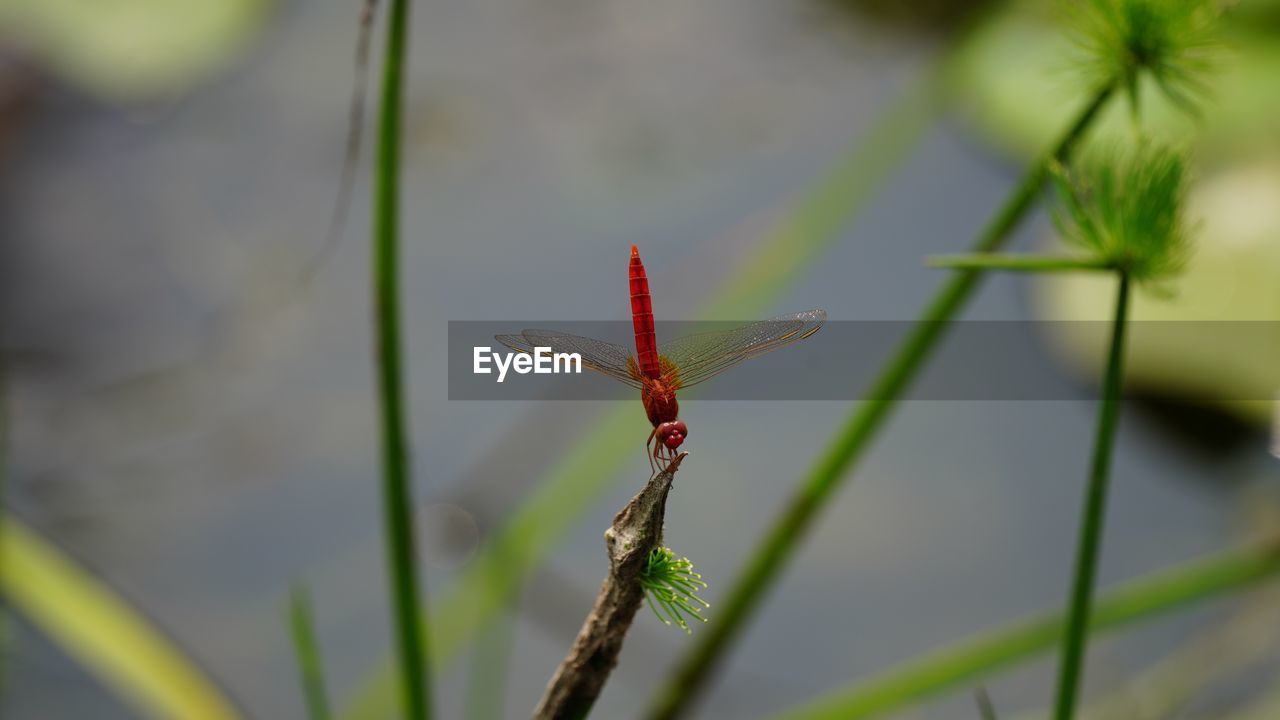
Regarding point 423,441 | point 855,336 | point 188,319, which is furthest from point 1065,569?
point 188,319

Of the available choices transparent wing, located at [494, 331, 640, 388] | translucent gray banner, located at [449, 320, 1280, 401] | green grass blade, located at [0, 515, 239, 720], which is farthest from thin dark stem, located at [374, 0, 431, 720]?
translucent gray banner, located at [449, 320, 1280, 401]

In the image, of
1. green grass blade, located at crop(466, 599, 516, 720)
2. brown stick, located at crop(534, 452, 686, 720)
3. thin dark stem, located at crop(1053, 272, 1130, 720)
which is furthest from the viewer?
green grass blade, located at crop(466, 599, 516, 720)

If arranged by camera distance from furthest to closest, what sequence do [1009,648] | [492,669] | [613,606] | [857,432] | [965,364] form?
[965,364], [492,669], [1009,648], [857,432], [613,606]

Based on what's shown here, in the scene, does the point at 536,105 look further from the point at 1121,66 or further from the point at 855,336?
the point at 1121,66

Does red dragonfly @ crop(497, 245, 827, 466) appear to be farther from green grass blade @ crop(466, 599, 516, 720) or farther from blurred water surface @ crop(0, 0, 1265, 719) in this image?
blurred water surface @ crop(0, 0, 1265, 719)

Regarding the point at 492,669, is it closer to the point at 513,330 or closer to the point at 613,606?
the point at 513,330

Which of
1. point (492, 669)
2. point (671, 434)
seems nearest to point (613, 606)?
point (671, 434)

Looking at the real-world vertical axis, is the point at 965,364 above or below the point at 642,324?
above

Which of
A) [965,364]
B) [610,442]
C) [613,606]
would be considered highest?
[965,364]

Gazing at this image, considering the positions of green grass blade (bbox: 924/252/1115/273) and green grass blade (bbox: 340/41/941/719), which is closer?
green grass blade (bbox: 924/252/1115/273)
